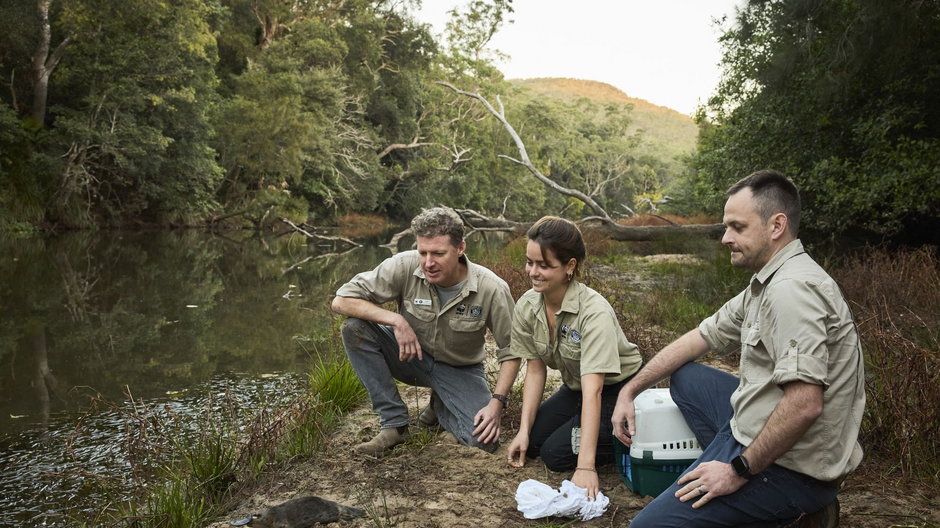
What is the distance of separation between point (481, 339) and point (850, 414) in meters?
2.18

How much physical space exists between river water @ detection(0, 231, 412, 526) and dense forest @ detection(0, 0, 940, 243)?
21.7 feet

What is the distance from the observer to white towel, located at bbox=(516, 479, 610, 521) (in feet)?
9.80

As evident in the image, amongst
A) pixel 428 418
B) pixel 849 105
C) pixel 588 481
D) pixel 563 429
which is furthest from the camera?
pixel 849 105

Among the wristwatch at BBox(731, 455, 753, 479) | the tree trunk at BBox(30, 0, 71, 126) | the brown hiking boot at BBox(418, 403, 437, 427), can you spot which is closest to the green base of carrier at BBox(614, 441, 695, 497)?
the wristwatch at BBox(731, 455, 753, 479)

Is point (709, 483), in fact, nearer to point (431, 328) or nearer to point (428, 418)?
point (431, 328)

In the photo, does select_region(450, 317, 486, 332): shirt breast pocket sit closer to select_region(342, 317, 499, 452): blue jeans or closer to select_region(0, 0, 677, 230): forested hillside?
select_region(342, 317, 499, 452): blue jeans

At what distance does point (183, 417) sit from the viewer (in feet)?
16.6

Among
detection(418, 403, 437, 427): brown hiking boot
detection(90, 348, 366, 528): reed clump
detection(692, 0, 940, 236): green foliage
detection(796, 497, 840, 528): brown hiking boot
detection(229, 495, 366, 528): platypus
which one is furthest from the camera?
detection(692, 0, 940, 236): green foliage

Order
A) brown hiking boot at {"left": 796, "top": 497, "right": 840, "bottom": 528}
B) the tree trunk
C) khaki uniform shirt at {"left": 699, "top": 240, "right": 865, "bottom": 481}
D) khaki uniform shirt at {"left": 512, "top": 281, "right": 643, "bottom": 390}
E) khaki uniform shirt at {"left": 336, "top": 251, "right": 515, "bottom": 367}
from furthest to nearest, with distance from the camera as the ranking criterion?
1. the tree trunk
2. khaki uniform shirt at {"left": 336, "top": 251, "right": 515, "bottom": 367}
3. khaki uniform shirt at {"left": 512, "top": 281, "right": 643, "bottom": 390}
4. brown hiking boot at {"left": 796, "top": 497, "right": 840, "bottom": 528}
5. khaki uniform shirt at {"left": 699, "top": 240, "right": 865, "bottom": 481}

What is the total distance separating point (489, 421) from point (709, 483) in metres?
1.48

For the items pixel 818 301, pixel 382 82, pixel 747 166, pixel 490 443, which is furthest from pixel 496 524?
pixel 382 82

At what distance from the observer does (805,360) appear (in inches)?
86.6

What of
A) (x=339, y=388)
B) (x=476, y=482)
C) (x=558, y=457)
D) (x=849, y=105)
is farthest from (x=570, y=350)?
(x=849, y=105)

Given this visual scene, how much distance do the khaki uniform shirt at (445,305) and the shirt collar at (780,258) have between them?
167 centimetres
